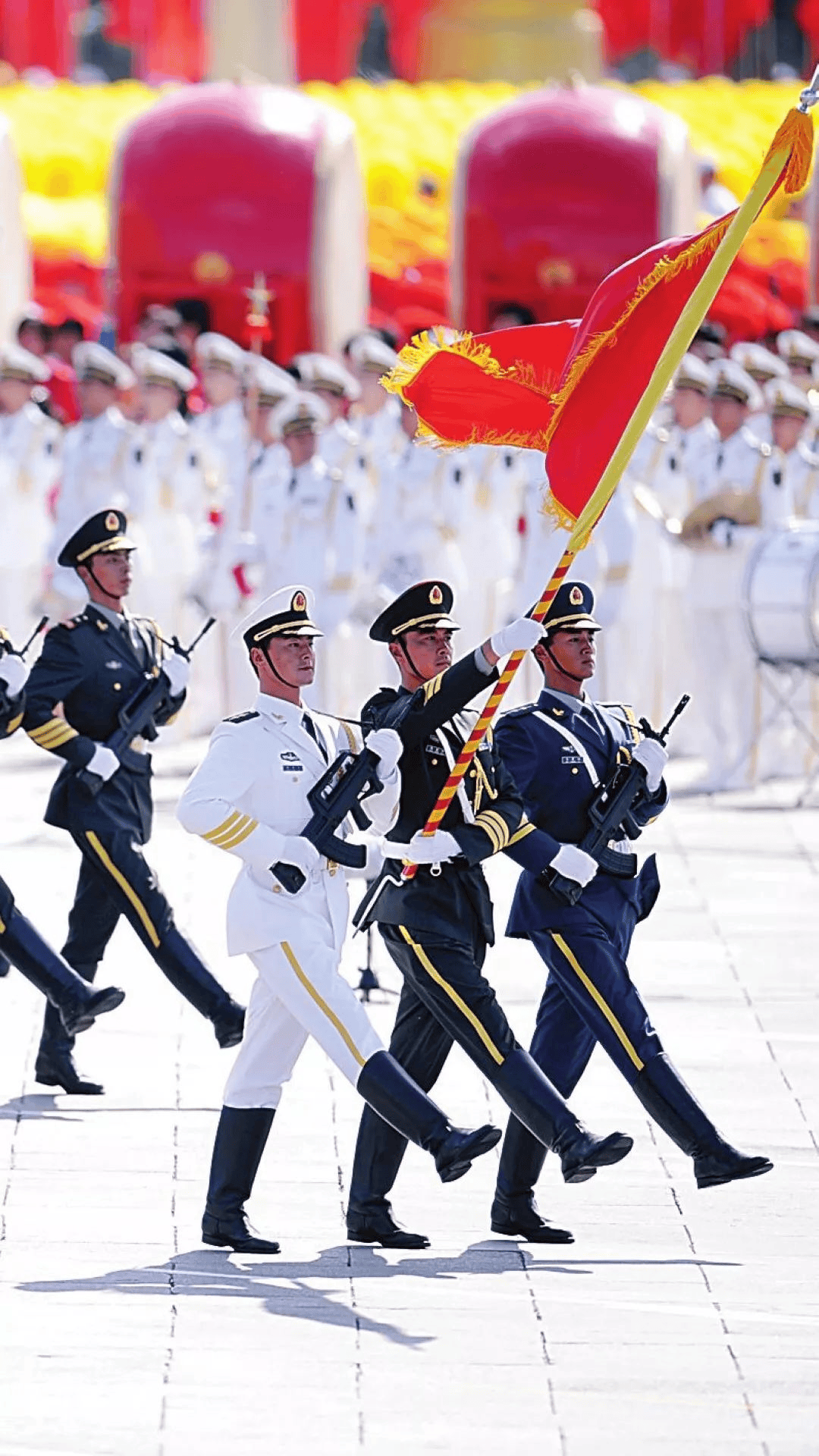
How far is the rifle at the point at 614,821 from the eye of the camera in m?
8.23

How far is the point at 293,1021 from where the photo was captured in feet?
26.1

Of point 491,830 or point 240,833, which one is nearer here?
point 240,833

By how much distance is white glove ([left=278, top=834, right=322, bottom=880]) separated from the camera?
7801 millimetres

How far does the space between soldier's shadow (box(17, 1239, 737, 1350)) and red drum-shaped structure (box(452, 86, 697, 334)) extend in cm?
1624

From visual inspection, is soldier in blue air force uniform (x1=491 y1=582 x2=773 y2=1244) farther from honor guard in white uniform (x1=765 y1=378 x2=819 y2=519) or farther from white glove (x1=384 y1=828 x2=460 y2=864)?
honor guard in white uniform (x1=765 y1=378 x2=819 y2=519)

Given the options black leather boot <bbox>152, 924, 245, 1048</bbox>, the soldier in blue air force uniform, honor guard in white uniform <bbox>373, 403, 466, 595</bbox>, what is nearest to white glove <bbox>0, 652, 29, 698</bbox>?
black leather boot <bbox>152, 924, 245, 1048</bbox>

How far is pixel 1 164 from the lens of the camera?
24.8 meters

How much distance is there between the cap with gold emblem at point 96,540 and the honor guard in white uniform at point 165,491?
7.36 metres

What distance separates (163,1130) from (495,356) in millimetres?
2336

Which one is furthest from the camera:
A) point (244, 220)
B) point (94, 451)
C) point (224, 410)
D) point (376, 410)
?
point (244, 220)

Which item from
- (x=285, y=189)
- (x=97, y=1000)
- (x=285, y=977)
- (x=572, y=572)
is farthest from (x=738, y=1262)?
(x=285, y=189)

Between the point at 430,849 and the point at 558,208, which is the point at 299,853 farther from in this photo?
the point at 558,208

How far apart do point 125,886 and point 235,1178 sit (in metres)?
2.02

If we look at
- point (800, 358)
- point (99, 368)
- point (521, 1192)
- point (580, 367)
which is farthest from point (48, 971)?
point (800, 358)
